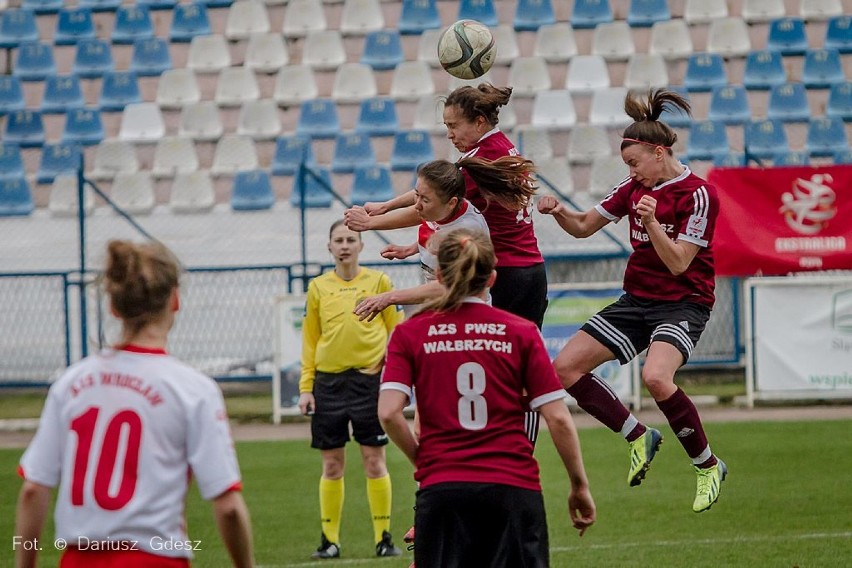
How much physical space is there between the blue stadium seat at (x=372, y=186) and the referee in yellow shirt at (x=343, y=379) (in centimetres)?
727

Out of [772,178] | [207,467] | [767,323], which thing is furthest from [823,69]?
[207,467]

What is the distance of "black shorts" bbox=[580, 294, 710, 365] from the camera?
6.30 metres

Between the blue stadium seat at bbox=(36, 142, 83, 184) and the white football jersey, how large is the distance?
13657 mm

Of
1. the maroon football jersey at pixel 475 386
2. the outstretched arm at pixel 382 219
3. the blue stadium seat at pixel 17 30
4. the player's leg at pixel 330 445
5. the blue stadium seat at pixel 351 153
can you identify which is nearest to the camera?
the maroon football jersey at pixel 475 386

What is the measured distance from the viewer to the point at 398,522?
872 cm

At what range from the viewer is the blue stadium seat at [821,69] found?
1700 cm

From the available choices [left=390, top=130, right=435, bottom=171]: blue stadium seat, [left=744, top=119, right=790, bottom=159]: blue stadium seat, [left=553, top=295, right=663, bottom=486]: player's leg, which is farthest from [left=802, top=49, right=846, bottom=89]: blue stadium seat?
[left=553, top=295, right=663, bottom=486]: player's leg

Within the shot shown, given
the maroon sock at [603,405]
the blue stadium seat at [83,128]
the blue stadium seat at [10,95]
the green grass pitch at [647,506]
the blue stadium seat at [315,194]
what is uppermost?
the blue stadium seat at [10,95]

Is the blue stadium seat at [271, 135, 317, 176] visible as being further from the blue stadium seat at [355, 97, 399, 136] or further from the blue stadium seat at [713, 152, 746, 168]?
the blue stadium seat at [713, 152, 746, 168]

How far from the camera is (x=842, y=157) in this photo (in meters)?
15.9

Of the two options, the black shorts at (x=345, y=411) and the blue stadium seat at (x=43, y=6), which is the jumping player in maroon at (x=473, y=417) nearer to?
the black shorts at (x=345, y=411)

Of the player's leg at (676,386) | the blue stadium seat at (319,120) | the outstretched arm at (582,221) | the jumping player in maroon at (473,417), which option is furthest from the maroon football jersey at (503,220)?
the blue stadium seat at (319,120)

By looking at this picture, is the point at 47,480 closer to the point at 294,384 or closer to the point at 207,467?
the point at 207,467

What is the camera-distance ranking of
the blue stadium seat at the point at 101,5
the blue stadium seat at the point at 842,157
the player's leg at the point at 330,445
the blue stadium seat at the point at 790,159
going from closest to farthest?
the player's leg at the point at 330,445, the blue stadium seat at the point at 790,159, the blue stadium seat at the point at 842,157, the blue stadium seat at the point at 101,5
